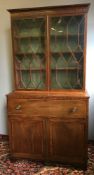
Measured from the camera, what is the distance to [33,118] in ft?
8.00

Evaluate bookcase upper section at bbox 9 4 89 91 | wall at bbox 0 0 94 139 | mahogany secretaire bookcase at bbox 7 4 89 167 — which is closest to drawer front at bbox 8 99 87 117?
mahogany secretaire bookcase at bbox 7 4 89 167

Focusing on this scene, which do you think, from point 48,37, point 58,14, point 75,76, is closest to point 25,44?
point 48,37

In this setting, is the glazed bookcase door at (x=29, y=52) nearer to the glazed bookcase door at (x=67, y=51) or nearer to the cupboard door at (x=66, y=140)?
the glazed bookcase door at (x=67, y=51)

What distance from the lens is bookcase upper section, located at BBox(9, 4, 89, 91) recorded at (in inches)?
91.2

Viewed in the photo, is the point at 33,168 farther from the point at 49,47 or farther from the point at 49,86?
the point at 49,47

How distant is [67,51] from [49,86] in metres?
0.49

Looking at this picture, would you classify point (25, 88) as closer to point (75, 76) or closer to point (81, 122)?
point (75, 76)

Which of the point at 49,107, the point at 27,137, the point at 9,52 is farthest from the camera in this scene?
the point at 9,52

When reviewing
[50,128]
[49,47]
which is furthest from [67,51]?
[50,128]

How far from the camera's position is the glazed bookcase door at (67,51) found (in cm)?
233

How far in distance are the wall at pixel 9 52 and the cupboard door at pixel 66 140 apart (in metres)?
0.68

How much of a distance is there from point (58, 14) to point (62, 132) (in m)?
1.43

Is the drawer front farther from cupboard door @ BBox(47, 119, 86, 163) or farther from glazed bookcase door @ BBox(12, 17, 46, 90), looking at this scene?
glazed bookcase door @ BBox(12, 17, 46, 90)

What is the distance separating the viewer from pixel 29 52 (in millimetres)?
2504
